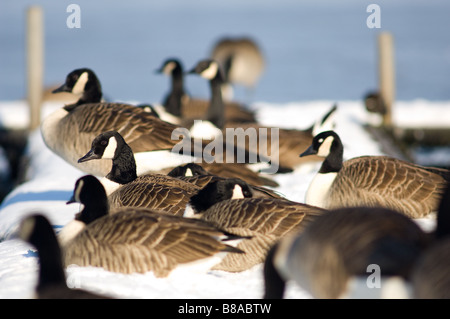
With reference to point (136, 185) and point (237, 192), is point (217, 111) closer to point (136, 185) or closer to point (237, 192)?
point (136, 185)

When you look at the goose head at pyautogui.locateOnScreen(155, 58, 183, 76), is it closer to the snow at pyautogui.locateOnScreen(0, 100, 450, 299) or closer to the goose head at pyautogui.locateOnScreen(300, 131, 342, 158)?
the snow at pyautogui.locateOnScreen(0, 100, 450, 299)

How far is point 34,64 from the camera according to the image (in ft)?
43.5

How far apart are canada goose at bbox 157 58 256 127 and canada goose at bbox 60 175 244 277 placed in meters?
5.04

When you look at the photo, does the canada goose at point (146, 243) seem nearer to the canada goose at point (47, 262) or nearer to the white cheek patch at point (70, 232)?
the white cheek patch at point (70, 232)

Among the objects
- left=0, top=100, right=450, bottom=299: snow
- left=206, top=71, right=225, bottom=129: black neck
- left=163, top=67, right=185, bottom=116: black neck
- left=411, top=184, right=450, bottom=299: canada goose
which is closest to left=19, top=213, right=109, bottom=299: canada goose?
left=0, top=100, right=450, bottom=299: snow

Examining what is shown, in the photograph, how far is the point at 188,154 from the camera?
6895mm

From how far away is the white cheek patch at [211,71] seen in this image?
10.3 m

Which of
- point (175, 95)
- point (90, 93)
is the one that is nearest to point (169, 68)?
point (175, 95)

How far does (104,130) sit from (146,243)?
9.48ft

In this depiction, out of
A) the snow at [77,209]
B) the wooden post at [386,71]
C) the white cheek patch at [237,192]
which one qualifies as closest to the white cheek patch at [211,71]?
the snow at [77,209]

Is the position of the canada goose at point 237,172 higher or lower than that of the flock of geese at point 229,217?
lower

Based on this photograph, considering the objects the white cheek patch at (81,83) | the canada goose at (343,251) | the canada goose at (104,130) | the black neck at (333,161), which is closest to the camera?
the canada goose at (343,251)

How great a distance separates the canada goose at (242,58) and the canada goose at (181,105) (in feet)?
24.0
